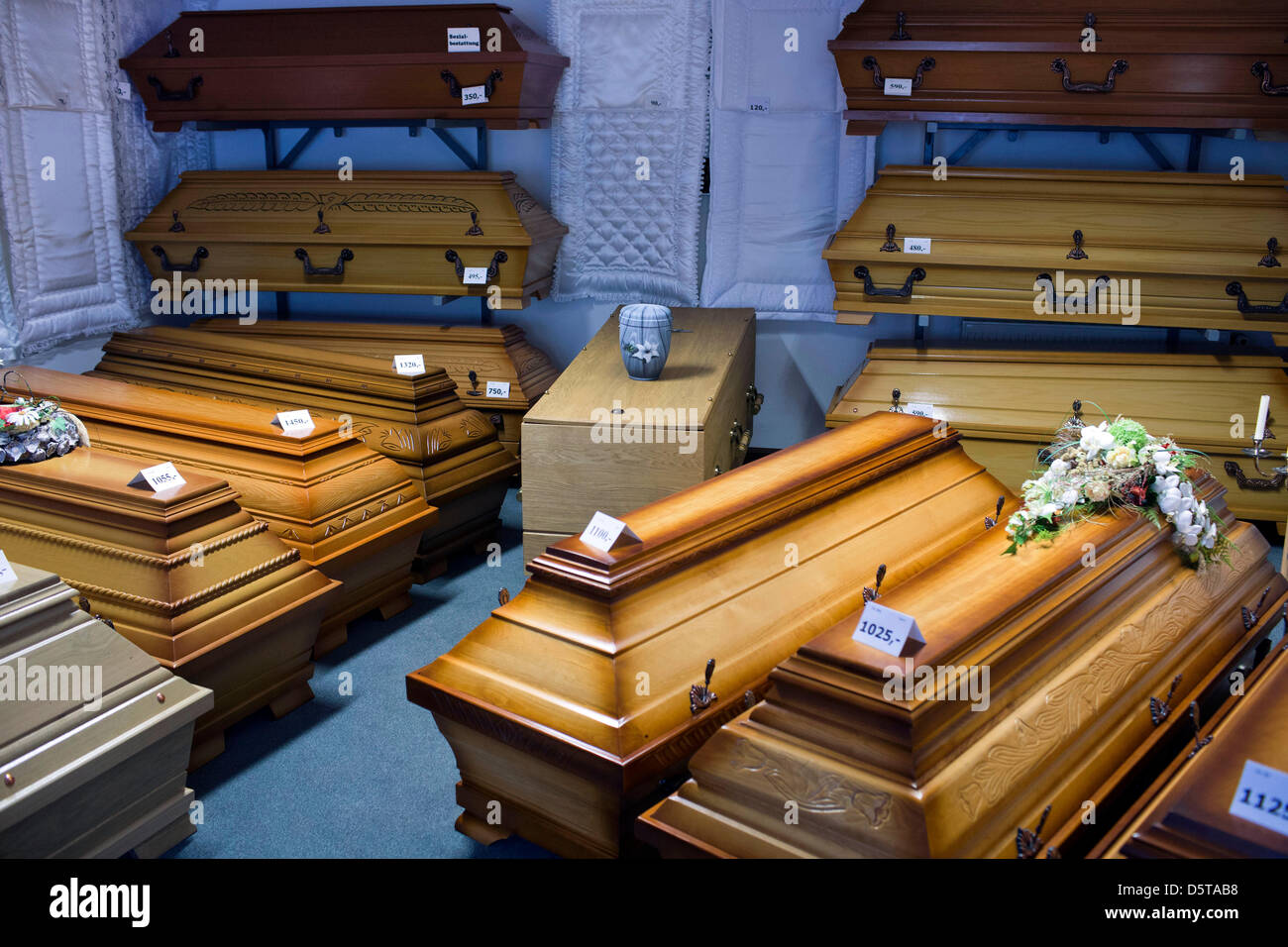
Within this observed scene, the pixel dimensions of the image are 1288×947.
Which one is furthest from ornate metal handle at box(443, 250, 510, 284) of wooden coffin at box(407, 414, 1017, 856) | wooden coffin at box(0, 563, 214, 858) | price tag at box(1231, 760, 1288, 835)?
price tag at box(1231, 760, 1288, 835)

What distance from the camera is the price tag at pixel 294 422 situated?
3467mm

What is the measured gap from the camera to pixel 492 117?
174 inches

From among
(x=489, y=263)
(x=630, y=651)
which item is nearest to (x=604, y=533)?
(x=630, y=651)

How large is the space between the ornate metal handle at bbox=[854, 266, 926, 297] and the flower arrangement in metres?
1.50

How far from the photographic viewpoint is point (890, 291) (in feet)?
13.7

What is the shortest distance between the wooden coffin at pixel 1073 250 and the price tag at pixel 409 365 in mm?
1588

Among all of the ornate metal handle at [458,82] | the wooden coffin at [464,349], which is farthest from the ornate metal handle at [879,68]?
the wooden coffin at [464,349]

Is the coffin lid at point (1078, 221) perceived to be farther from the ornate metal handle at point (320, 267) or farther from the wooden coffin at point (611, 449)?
the ornate metal handle at point (320, 267)

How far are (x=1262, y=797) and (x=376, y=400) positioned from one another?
311 cm

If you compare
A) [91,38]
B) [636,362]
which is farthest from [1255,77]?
[91,38]

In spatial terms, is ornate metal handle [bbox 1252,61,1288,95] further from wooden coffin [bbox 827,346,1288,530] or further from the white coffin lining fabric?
the white coffin lining fabric

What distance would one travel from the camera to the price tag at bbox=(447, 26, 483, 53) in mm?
4324

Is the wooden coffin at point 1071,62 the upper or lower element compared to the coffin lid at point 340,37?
lower

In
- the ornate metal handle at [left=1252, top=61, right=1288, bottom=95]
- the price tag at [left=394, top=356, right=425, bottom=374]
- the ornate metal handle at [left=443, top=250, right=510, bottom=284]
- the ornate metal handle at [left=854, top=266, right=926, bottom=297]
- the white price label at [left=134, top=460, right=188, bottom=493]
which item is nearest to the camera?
the white price label at [left=134, top=460, right=188, bottom=493]
